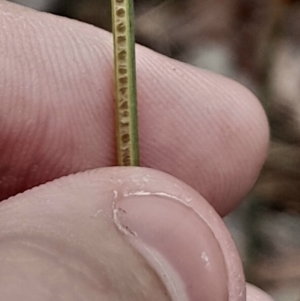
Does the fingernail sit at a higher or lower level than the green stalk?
lower

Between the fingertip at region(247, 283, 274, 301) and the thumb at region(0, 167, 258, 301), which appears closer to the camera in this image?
the thumb at region(0, 167, 258, 301)

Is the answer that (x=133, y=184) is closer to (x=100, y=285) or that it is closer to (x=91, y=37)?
(x=100, y=285)

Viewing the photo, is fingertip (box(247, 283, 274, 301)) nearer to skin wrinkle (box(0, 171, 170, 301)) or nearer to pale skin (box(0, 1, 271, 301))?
pale skin (box(0, 1, 271, 301))

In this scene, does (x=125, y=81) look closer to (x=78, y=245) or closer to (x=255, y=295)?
(x=78, y=245)

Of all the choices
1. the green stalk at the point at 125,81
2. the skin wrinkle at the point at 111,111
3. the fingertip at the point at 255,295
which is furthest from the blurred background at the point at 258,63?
the green stalk at the point at 125,81

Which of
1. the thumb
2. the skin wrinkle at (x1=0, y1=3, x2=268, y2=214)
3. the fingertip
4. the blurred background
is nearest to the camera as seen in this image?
the thumb

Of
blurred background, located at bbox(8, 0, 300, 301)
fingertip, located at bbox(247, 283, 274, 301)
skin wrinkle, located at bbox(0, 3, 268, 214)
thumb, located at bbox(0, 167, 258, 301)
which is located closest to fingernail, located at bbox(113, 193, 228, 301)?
thumb, located at bbox(0, 167, 258, 301)

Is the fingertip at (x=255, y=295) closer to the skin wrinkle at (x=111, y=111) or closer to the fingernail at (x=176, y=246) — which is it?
the skin wrinkle at (x=111, y=111)
